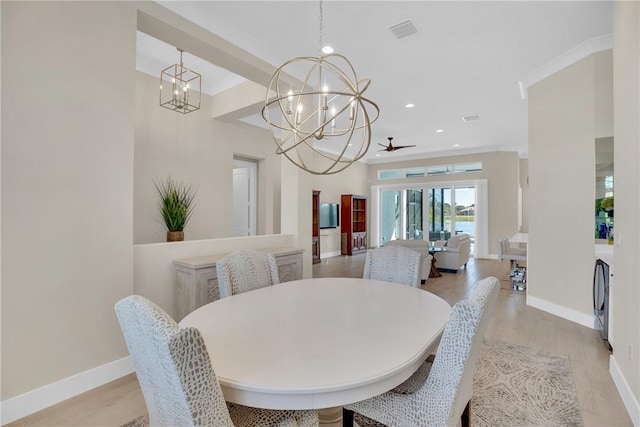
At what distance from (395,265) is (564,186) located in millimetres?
2633

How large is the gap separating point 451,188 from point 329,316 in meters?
8.17

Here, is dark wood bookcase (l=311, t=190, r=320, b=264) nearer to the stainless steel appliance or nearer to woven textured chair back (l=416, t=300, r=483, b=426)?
the stainless steel appliance

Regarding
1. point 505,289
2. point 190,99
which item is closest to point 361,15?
point 190,99

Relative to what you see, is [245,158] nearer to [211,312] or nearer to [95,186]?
[95,186]

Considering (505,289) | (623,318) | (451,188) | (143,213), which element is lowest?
(505,289)

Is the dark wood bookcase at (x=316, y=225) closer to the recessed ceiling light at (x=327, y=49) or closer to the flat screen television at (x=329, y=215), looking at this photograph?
the flat screen television at (x=329, y=215)

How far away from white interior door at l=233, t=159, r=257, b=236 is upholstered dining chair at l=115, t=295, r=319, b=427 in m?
4.92

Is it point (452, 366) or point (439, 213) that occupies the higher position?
point (439, 213)

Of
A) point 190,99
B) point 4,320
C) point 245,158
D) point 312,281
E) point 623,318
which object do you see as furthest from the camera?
point 245,158

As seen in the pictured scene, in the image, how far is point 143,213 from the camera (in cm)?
392

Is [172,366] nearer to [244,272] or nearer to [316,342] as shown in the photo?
[316,342]

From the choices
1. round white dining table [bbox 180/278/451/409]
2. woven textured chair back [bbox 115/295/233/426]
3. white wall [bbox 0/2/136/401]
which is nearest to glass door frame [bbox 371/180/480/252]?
round white dining table [bbox 180/278/451/409]

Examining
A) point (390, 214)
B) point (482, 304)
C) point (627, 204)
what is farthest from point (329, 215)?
point (482, 304)

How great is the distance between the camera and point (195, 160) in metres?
4.56
